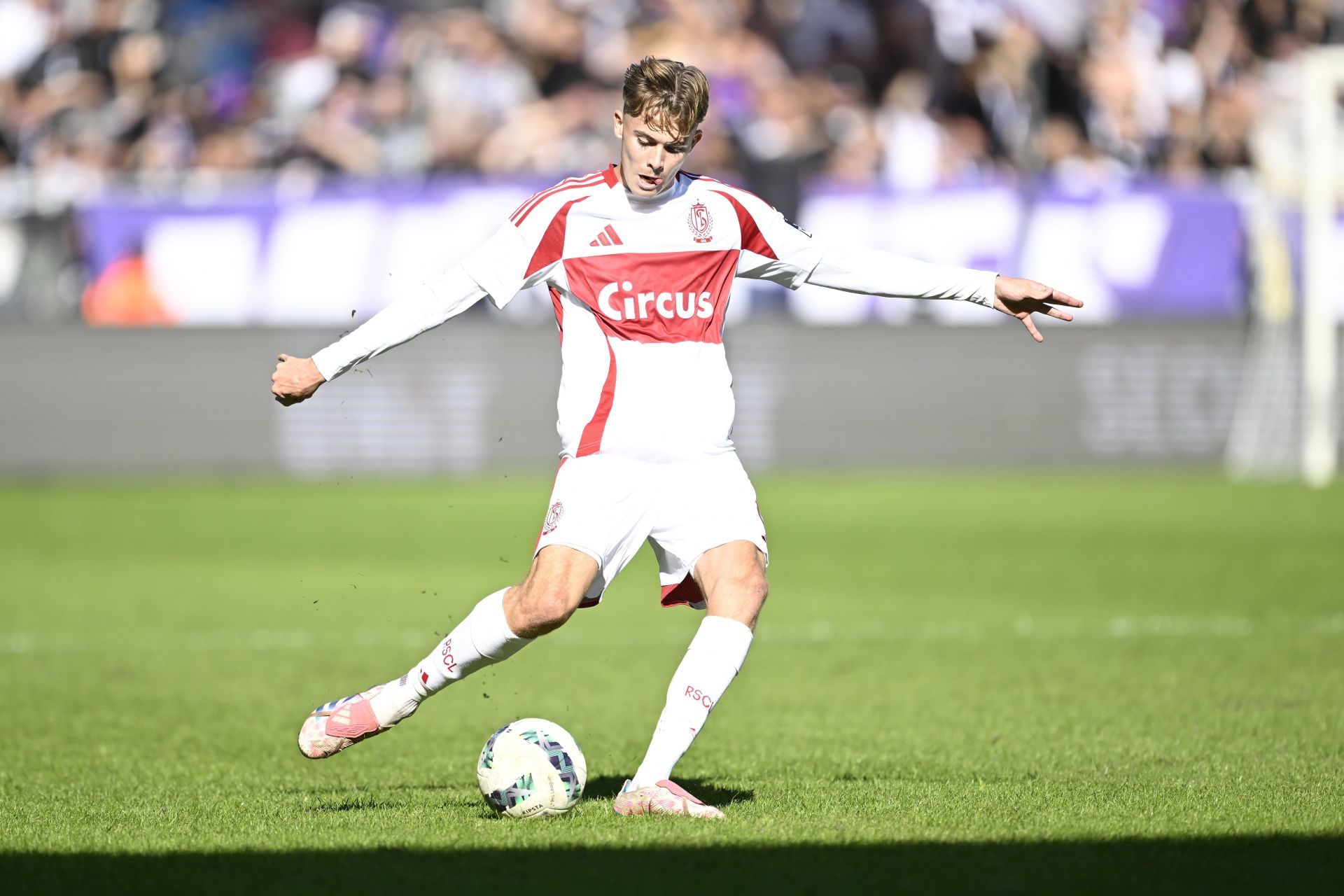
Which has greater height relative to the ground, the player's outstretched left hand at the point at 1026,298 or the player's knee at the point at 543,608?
the player's outstretched left hand at the point at 1026,298

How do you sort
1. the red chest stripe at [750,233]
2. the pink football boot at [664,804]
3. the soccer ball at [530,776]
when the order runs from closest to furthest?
1. the pink football boot at [664,804]
2. the soccer ball at [530,776]
3. the red chest stripe at [750,233]

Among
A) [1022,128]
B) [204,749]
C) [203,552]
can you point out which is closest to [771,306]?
[1022,128]

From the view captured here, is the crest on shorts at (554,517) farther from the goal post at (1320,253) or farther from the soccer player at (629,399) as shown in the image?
the goal post at (1320,253)

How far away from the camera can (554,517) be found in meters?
5.34

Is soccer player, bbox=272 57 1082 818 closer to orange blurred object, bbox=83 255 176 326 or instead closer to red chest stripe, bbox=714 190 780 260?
red chest stripe, bbox=714 190 780 260

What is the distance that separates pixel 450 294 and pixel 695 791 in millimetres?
1755

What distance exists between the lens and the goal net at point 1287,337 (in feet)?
59.9

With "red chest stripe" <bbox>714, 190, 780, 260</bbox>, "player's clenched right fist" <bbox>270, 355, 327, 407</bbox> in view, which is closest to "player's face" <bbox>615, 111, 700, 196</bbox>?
"red chest stripe" <bbox>714, 190, 780, 260</bbox>

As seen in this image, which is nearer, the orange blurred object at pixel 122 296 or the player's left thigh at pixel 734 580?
the player's left thigh at pixel 734 580

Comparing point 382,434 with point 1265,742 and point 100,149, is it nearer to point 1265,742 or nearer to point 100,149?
point 100,149

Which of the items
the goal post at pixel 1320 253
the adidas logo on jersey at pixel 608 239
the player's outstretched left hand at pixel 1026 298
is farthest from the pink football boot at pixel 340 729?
the goal post at pixel 1320 253

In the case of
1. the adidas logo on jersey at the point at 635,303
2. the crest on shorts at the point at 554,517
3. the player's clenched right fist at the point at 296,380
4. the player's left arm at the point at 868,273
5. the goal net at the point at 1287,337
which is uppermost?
the player's left arm at the point at 868,273

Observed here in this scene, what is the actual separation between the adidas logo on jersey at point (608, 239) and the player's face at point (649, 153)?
14 cm

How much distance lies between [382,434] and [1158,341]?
822cm
